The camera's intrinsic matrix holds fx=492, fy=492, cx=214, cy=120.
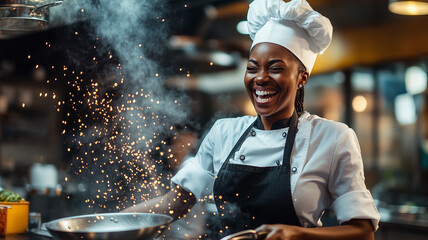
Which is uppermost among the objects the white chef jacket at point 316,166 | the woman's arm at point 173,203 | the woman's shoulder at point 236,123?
the woman's shoulder at point 236,123

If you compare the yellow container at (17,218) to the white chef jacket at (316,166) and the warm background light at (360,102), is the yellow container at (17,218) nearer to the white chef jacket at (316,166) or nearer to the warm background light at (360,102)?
the white chef jacket at (316,166)

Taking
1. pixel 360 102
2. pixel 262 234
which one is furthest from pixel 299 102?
pixel 360 102

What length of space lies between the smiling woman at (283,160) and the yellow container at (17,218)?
739mm

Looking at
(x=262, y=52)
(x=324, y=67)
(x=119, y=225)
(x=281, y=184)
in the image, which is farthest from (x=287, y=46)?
(x=324, y=67)

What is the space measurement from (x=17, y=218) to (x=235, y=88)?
5035mm

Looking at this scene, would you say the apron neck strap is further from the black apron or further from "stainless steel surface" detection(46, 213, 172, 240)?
"stainless steel surface" detection(46, 213, 172, 240)

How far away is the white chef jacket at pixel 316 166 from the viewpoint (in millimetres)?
1896

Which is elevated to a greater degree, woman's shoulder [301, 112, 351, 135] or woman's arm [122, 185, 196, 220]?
woman's shoulder [301, 112, 351, 135]

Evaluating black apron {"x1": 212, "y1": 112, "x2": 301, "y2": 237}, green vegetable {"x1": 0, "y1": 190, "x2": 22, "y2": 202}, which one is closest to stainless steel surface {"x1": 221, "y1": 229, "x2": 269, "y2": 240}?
black apron {"x1": 212, "y1": 112, "x2": 301, "y2": 237}

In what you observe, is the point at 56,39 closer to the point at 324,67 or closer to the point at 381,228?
the point at 324,67

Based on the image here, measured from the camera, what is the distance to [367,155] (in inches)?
247

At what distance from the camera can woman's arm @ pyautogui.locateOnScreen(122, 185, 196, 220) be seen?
7.30ft

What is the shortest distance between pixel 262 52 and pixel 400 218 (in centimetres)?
327

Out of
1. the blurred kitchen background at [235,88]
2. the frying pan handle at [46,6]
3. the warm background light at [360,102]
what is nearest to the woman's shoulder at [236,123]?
the blurred kitchen background at [235,88]
